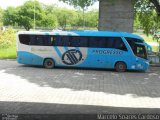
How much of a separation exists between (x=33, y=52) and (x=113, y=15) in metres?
7.56

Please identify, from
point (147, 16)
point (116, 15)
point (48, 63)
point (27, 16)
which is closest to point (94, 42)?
point (48, 63)

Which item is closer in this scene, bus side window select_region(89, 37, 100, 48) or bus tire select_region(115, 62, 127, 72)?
bus tire select_region(115, 62, 127, 72)

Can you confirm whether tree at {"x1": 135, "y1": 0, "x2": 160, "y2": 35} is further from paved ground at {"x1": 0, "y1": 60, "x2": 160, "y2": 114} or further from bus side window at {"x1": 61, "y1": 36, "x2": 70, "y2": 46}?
bus side window at {"x1": 61, "y1": 36, "x2": 70, "y2": 46}

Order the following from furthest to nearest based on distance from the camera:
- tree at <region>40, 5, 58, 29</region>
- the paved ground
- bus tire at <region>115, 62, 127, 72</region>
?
tree at <region>40, 5, 58, 29</region> < bus tire at <region>115, 62, 127, 72</region> < the paved ground

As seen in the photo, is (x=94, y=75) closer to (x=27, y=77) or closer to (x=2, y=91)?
(x=27, y=77)

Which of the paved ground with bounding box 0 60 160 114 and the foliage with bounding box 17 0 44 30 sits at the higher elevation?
the foliage with bounding box 17 0 44 30

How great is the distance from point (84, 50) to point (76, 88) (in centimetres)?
789

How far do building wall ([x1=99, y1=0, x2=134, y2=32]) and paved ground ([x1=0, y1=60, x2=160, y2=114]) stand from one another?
18.6 ft

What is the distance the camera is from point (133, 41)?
23.2m

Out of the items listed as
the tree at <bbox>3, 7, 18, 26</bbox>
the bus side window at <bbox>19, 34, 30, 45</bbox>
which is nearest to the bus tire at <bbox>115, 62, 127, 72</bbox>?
the bus side window at <bbox>19, 34, 30, 45</bbox>

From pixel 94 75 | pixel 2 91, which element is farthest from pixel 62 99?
pixel 94 75

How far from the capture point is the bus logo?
78.0 ft

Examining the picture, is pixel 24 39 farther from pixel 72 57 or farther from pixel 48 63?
pixel 72 57

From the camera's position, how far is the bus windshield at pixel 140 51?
2328 cm
